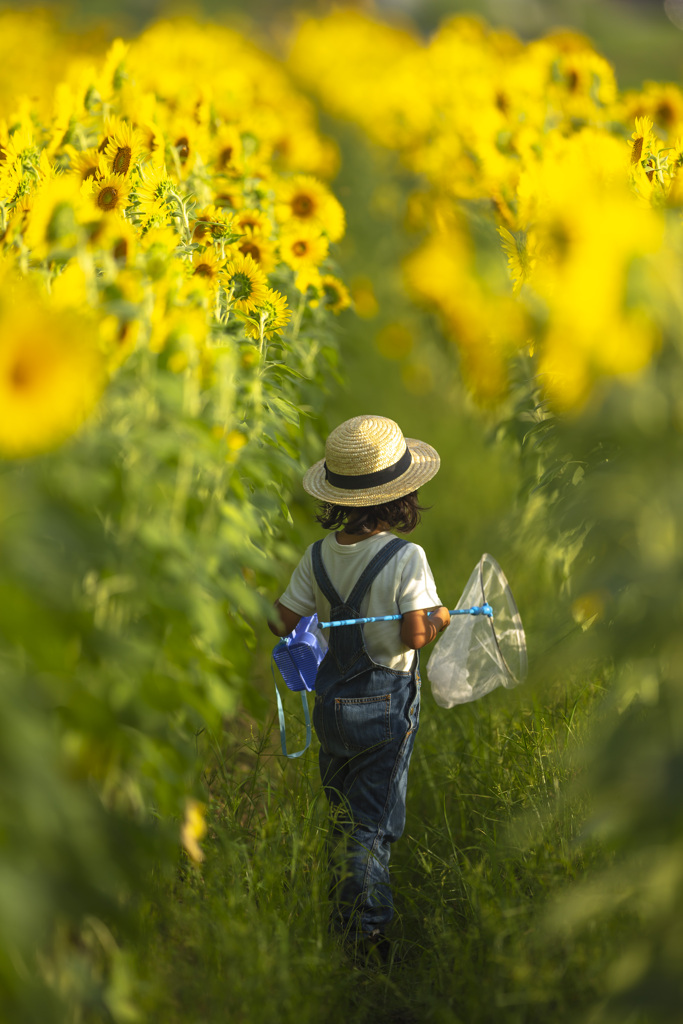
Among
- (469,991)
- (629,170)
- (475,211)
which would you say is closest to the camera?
(469,991)

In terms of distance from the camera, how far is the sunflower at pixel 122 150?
3117 millimetres

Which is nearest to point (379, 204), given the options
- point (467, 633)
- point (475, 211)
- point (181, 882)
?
point (475, 211)

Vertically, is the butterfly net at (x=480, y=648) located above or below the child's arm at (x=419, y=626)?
below

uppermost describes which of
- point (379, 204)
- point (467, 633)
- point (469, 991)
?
point (467, 633)

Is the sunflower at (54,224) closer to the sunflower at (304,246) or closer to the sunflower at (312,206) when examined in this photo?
the sunflower at (304,246)

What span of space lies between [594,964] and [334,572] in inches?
47.0

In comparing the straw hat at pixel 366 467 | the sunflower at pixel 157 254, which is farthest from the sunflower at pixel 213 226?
the straw hat at pixel 366 467

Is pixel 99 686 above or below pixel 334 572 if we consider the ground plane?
above

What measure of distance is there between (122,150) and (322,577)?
164 centimetres

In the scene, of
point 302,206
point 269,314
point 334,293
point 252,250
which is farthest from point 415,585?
point 302,206

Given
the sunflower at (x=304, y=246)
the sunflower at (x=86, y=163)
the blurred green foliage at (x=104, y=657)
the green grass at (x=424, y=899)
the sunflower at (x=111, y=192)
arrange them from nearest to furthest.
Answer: the blurred green foliage at (x=104, y=657)
the green grass at (x=424, y=899)
the sunflower at (x=111, y=192)
the sunflower at (x=86, y=163)
the sunflower at (x=304, y=246)

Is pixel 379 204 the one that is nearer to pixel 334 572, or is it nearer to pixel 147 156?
pixel 147 156

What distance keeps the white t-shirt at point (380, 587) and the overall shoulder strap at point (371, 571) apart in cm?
1

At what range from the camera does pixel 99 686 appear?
165cm
